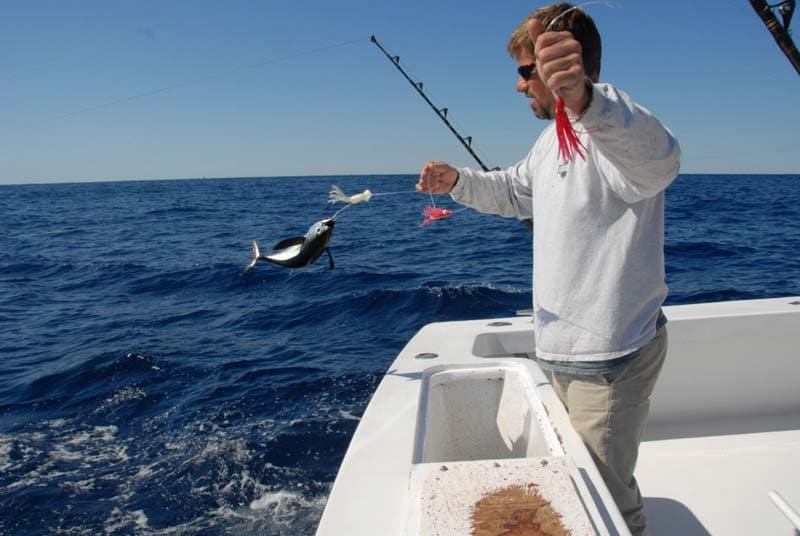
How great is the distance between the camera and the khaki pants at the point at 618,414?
1890mm

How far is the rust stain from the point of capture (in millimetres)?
1418

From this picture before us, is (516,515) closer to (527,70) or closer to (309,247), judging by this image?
(527,70)

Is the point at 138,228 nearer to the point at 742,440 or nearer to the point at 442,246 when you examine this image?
the point at 442,246

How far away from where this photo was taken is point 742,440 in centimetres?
352

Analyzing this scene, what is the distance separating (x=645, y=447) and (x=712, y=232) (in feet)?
51.9

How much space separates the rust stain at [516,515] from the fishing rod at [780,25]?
279cm

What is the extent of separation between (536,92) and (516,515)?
1.37m

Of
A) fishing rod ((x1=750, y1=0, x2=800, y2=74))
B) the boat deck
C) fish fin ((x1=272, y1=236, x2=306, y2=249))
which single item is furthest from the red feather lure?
the boat deck

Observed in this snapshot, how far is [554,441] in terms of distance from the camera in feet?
6.45

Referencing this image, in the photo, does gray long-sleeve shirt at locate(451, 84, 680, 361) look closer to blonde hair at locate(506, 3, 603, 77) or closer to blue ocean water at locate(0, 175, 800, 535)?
blonde hair at locate(506, 3, 603, 77)

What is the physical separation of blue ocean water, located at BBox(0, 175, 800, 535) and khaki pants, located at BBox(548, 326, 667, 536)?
8.74 ft

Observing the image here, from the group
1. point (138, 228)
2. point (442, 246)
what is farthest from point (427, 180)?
point (138, 228)

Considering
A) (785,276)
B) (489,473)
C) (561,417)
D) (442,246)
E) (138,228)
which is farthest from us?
(138,228)

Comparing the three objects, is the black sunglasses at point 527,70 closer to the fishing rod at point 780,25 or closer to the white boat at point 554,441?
the white boat at point 554,441
